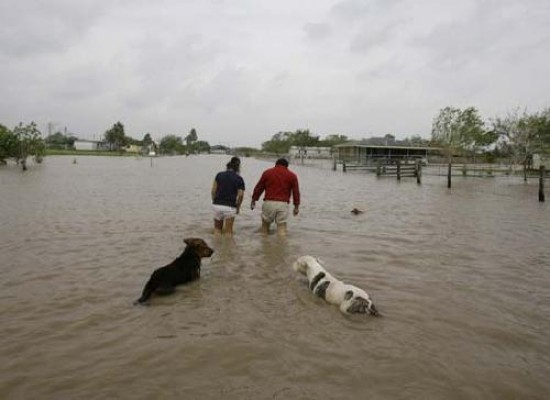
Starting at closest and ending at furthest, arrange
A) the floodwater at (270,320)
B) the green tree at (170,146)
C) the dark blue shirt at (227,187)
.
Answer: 1. the floodwater at (270,320)
2. the dark blue shirt at (227,187)
3. the green tree at (170,146)

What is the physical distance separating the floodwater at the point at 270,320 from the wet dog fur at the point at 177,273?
158 millimetres

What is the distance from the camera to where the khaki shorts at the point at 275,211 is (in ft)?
32.7

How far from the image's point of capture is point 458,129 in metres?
56.4

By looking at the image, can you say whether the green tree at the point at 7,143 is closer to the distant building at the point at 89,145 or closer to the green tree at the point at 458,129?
the green tree at the point at 458,129

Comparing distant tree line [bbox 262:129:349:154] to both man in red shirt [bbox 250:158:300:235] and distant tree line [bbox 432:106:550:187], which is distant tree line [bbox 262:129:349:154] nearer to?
distant tree line [bbox 432:106:550:187]

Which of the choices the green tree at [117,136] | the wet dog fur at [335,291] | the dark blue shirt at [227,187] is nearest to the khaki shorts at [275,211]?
the dark blue shirt at [227,187]

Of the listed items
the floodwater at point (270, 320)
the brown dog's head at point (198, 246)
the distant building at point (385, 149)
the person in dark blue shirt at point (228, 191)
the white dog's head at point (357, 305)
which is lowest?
the floodwater at point (270, 320)

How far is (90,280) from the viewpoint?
22.4 feet

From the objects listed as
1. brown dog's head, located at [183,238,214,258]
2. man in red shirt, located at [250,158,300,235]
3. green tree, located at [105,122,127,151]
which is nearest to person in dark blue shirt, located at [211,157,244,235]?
man in red shirt, located at [250,158,300,235]

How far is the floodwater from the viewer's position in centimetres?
397

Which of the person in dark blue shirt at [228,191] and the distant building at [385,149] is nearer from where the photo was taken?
the person in dark blue shirt at [228,191]

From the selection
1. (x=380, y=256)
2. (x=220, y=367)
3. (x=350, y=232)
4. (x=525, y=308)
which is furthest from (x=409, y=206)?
(x=220, y=367)

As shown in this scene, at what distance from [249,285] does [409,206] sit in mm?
12618

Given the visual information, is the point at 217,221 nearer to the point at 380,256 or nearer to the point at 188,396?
the point at 380,256
